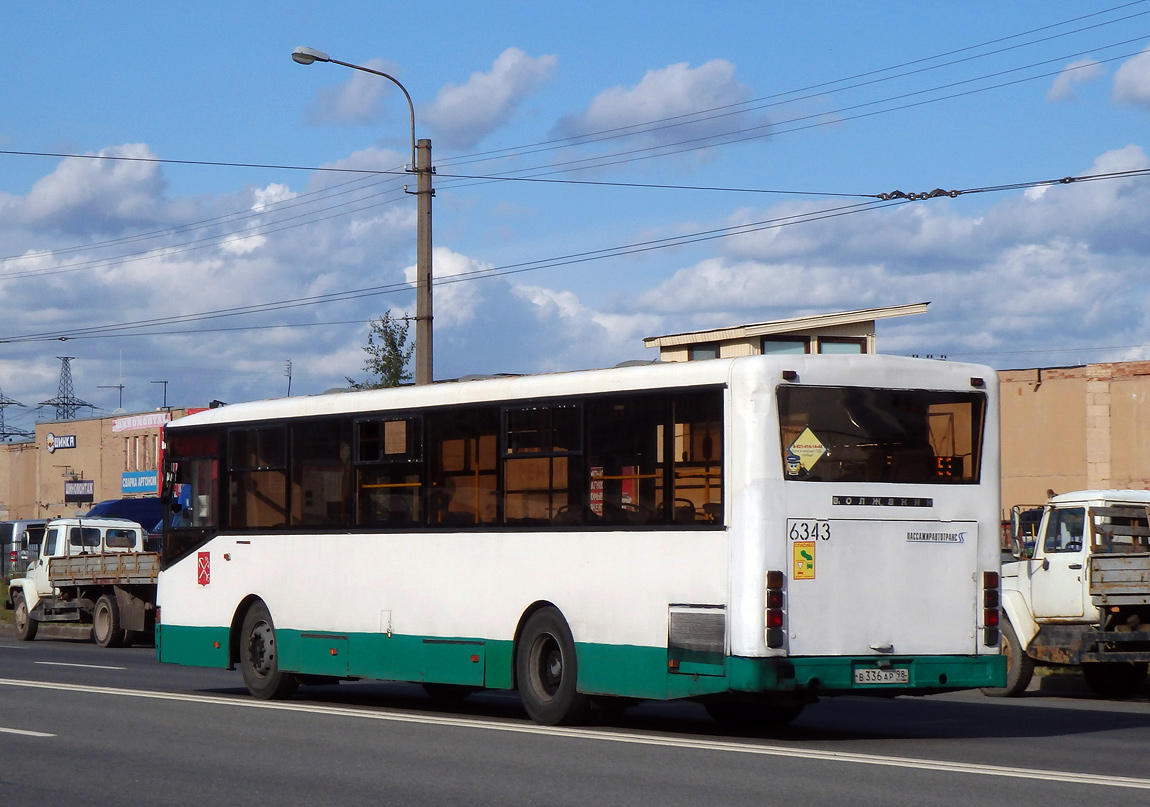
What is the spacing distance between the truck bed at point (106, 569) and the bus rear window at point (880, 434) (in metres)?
20.3

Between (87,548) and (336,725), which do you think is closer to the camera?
(336,725)

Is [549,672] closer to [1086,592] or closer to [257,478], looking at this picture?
[257,478]

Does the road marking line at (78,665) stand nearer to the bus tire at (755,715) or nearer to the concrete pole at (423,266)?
the concrete pole at (423,266)

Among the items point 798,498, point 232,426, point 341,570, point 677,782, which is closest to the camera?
point 677,782

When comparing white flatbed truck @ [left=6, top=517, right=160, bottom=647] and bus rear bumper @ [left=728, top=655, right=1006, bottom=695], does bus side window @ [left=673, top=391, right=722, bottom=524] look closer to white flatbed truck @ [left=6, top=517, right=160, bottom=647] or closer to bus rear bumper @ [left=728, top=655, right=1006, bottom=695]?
bus rear bumper @ [left=728, top=655, right=1006, bottom=695]

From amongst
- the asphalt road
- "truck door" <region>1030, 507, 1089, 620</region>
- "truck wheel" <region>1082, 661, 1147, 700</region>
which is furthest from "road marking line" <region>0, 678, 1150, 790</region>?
"truck wheel" <region>1082, 661, 1147, 700</region>

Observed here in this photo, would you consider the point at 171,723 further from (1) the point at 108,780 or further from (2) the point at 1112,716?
(2) the point at 1112,716

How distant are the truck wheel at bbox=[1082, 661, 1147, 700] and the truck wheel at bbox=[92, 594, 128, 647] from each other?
1854 cm

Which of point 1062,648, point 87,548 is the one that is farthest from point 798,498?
point 87,548

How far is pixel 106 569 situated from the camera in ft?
102

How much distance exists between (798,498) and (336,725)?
14.2 ft

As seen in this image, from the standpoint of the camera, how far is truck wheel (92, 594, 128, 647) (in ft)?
100

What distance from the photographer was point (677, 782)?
9953mm

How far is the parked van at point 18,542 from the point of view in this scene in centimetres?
4041
